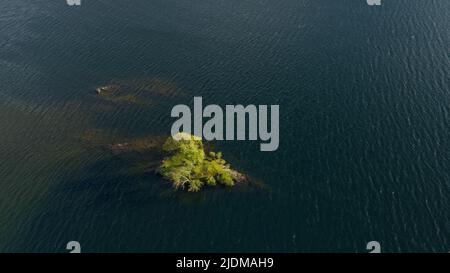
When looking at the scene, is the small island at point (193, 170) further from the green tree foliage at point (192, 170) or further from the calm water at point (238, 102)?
the calm water at point (238, 102)

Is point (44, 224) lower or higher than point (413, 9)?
lower

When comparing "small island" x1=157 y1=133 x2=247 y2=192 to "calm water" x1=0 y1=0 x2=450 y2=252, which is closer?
"calm water" x1=0 y1=0 x2=450 y2=252

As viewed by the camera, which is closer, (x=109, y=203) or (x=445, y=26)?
(x=109, y=203)

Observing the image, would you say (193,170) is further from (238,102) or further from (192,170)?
(238,102)

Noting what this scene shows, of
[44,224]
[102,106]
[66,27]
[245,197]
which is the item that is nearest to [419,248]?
[245,197]

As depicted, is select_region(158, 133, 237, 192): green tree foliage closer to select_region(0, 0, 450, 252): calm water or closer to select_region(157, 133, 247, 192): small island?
select_region(157, 133, 247, 192): small island

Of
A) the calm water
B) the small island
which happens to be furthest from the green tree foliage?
the calm water
